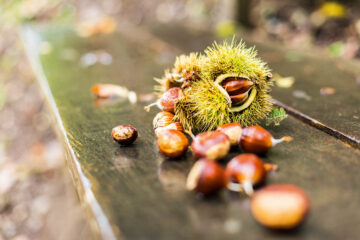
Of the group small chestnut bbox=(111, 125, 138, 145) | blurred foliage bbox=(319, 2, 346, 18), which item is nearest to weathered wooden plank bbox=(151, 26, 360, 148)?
small chestnut bbox=(111, 125, 138, 145)

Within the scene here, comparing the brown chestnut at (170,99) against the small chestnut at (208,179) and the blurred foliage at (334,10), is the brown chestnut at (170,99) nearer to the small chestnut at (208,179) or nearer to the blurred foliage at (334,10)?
the small chestnut at (208,179)

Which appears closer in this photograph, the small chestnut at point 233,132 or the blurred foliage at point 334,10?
the small chestnut at point 233,132

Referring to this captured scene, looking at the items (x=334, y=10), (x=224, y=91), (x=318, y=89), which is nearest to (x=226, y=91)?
(x=224, y=91)

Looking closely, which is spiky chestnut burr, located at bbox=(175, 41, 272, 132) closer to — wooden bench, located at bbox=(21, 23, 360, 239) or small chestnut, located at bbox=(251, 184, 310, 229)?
wooden bench, located at bbox=(21, 23, 360, 239)

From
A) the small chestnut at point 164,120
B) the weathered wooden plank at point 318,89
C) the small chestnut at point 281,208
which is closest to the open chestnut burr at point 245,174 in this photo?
the small chestnut at point 281,208

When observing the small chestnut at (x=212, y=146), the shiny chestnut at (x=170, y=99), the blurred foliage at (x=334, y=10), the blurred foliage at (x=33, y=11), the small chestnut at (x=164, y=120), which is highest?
the blurred foliage at (x=33, y=11)

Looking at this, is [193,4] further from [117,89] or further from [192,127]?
[192,127]

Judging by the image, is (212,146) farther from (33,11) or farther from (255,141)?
(33,11)
